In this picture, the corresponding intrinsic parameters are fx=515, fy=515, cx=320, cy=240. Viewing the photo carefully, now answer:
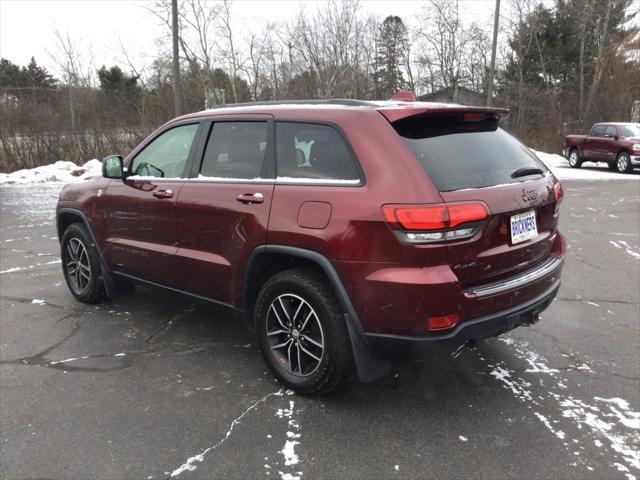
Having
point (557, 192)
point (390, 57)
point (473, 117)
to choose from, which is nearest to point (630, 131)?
point (557, 192)

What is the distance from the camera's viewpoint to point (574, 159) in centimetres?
2052

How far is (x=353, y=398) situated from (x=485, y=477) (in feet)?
3.10

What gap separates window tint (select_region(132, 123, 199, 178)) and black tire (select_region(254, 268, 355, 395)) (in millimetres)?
1308

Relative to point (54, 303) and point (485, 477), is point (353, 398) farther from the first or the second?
point (54, 303)

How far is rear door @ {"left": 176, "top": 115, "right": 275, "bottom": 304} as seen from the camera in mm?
3209

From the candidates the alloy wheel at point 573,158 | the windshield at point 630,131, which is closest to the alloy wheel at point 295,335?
the windshield at point 630,131

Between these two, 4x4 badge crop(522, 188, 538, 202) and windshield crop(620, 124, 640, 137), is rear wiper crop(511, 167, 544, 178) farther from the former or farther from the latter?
windshield crop(620, 124, 640, 137)

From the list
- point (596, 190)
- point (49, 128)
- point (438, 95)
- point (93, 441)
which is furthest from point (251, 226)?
point (438, 95)

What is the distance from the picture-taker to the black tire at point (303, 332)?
9.45 feet

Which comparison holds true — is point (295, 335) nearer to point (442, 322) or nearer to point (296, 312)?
point (296, 312)

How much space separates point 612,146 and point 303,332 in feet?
61.9

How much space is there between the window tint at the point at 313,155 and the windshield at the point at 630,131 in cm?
1839

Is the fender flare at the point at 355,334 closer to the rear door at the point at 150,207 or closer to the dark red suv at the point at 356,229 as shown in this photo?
the dark red suv at the point at 356,229

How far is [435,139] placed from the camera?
2895 mm
